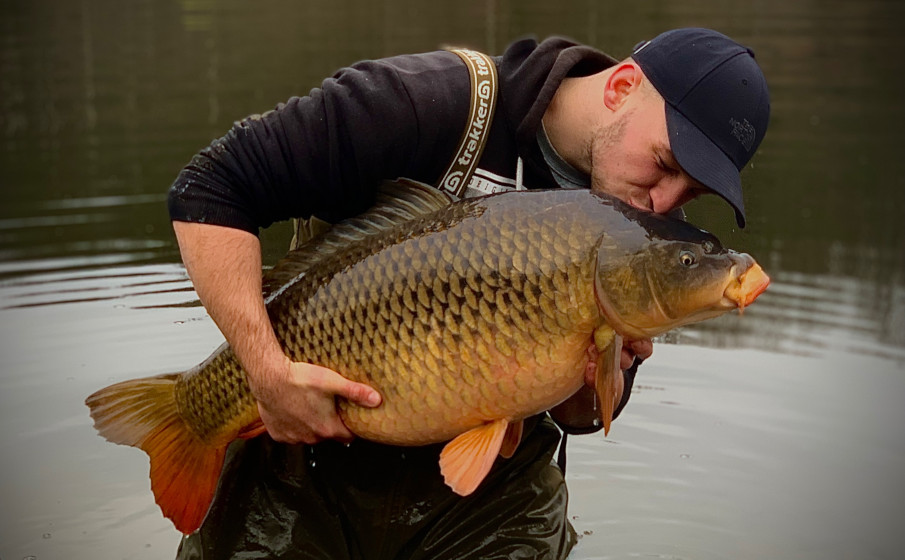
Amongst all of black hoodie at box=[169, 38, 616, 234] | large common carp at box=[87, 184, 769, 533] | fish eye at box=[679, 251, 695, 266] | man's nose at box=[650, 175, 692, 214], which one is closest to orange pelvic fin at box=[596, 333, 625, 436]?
large common carp at box=[87, 184, 769, 533]

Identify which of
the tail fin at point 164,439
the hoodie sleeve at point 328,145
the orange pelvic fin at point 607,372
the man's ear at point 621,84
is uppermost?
the man's ear at point 621,84

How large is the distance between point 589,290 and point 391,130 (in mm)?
562

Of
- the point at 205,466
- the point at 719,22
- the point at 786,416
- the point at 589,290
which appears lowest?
the point at 719,22

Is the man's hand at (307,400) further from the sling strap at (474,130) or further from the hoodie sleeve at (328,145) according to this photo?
the sling strap at (474,130)

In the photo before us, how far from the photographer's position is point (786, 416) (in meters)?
4.13

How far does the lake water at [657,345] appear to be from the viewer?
337 centimetres

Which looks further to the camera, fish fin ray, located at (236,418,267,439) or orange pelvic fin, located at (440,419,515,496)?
fish fin ray, located at (236,418,267,439)

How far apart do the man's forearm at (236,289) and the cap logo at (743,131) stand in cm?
100

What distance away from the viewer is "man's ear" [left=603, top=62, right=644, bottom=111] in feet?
7.64

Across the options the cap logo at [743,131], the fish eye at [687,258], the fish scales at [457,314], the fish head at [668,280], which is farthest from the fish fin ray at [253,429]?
the cap logo at [743,131]

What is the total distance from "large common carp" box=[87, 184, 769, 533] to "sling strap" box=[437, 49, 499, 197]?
18cm

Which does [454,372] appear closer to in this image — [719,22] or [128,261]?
[128,261]

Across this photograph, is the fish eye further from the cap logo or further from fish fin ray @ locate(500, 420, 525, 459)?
fish fin ray @ locate(500, 420, 525, 459)

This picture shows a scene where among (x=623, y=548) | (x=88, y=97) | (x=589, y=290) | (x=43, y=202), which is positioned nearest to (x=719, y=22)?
(x=88, y=97)
